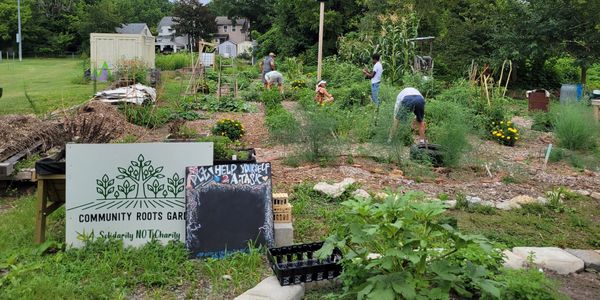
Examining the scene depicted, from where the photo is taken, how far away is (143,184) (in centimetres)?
425

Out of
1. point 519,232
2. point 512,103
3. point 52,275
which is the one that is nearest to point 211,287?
point 52,275

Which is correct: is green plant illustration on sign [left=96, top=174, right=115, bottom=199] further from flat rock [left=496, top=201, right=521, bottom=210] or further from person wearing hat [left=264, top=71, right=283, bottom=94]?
person wearing hat [left=264, top=71, right=283, bottom=94]

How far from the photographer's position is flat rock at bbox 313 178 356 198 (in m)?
5.70

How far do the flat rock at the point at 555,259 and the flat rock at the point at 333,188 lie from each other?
6.41ft

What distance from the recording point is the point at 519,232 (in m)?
4.89

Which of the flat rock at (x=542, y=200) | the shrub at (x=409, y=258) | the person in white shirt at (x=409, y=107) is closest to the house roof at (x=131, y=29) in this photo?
the person in white shirt at (x=409, y=107)

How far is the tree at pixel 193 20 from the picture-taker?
212 ft

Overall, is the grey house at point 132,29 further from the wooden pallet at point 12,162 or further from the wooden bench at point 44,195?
the wooden bench at point 44,195

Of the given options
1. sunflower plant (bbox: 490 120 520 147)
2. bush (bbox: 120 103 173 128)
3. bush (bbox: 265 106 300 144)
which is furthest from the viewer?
bush (bbox: 120 103 173 128)

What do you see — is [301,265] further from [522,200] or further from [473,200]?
[522,200]

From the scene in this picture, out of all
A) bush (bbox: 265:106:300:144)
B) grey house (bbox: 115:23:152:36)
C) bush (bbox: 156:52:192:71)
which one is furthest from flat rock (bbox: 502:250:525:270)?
grey house (bbox: 115:23:152:36)

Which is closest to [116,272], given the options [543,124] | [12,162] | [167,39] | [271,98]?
[12,162]

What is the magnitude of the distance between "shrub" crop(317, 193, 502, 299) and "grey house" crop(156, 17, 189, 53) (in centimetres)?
7187

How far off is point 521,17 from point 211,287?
1779 centimetres
